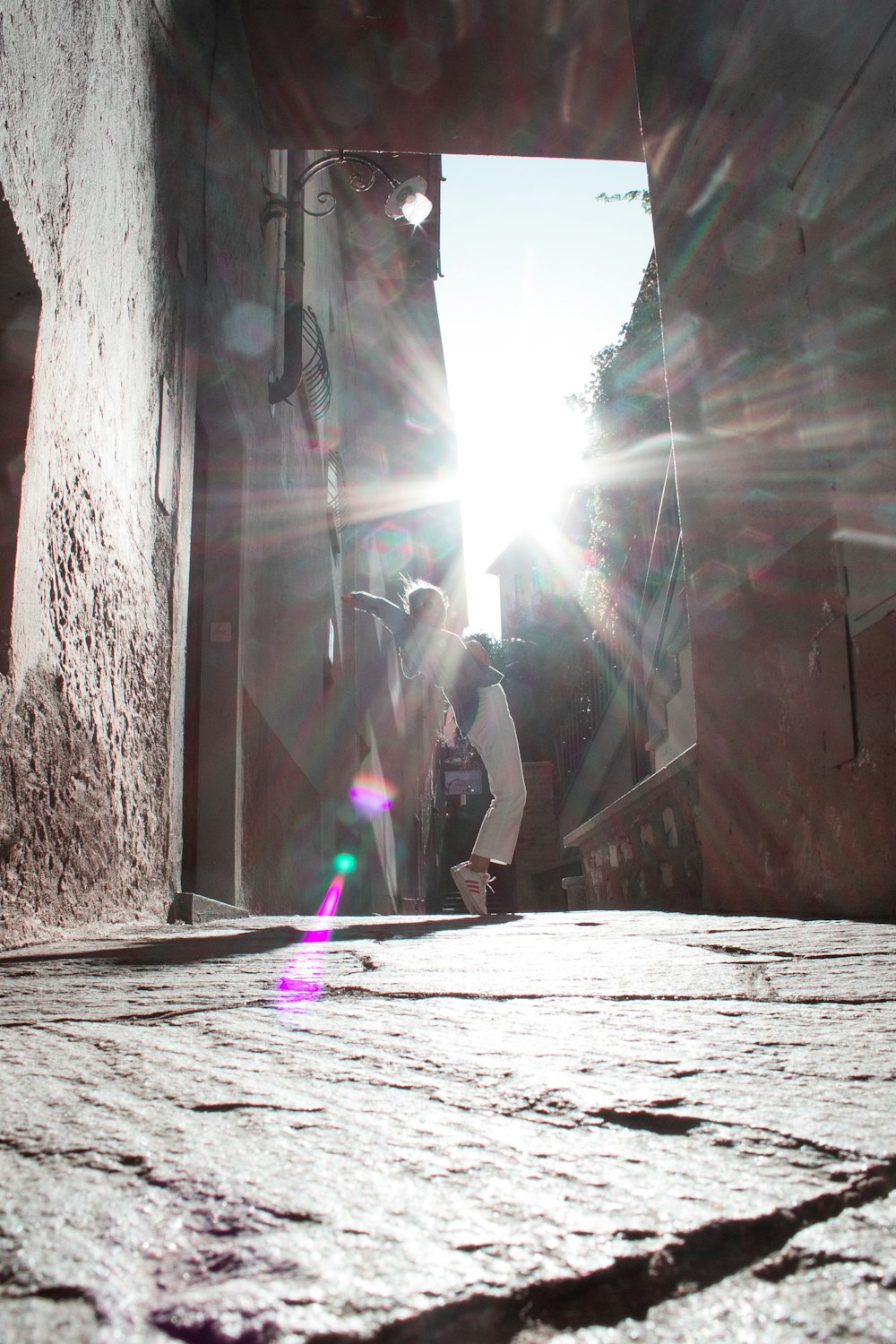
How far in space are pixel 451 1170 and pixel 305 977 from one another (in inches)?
42.3

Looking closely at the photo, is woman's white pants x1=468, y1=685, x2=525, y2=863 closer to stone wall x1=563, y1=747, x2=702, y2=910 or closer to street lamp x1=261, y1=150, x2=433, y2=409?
stone wall x1=563, y1=747, x2=702, y2=910

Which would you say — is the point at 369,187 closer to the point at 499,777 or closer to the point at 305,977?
the point at 499,777

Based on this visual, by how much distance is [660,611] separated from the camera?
704 cm

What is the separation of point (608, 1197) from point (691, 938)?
1.82m

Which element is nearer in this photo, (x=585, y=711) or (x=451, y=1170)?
(x=451, y=1170)

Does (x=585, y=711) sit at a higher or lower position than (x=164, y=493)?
higher

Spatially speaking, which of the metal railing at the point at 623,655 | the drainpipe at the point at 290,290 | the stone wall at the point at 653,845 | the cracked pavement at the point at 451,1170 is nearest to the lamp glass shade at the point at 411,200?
the drainpipe at the point at 290,290

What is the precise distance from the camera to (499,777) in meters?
4.92

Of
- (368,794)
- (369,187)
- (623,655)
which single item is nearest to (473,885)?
(368,794)

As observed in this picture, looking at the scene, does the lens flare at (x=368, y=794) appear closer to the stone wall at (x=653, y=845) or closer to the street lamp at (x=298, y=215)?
the stone wall at (x=653, y=845)

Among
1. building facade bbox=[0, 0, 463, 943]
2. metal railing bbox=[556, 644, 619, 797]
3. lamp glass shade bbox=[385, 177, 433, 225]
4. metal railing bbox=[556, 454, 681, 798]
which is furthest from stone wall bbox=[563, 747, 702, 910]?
metal railing bbox=[556, 644, 619, 797]

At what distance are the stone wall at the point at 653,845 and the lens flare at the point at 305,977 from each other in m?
2.19

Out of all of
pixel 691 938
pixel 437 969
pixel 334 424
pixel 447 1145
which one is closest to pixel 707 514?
pixel 691 938

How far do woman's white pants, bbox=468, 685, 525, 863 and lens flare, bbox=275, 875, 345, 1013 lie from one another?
6.94 ft
